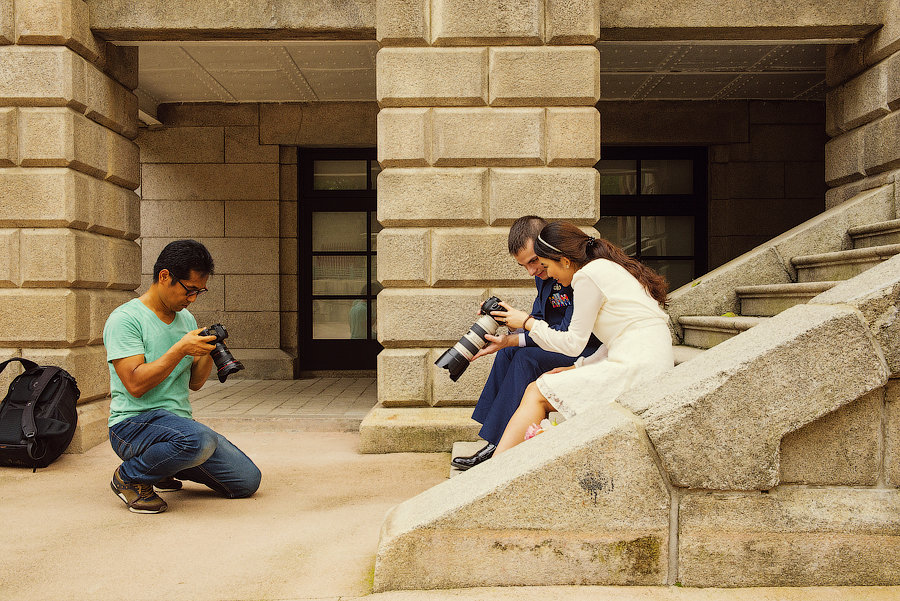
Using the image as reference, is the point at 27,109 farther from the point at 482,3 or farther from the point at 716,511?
the point at 716,511

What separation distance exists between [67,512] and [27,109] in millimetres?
3142

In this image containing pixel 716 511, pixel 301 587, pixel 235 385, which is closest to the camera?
pixel 716 511

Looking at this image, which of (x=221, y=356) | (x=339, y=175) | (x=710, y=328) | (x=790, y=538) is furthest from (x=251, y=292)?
(x=790, y=538)

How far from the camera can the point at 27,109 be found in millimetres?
4965

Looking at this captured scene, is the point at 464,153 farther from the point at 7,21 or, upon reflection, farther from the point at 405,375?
the point at 7,21

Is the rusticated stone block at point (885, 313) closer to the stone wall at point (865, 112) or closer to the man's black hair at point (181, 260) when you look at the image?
the man's black hair at point (181, 260)

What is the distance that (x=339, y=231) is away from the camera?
30.2ft

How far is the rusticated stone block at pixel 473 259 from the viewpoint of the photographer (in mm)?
4902

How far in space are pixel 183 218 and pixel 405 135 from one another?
4.90m

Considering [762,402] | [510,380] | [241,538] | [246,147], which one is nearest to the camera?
[762,402]

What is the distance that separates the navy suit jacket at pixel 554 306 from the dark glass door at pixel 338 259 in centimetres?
533

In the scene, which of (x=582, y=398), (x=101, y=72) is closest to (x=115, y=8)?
(x=101, y=72)

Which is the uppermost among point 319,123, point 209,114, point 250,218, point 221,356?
point 209,114

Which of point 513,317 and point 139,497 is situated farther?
point 513,317
